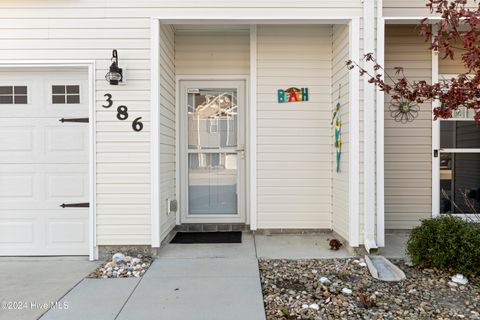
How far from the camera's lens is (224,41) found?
16.5ft

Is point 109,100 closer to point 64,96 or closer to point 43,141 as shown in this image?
point 64,96

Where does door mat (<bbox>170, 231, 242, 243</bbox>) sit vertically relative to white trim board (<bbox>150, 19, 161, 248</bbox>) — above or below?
below

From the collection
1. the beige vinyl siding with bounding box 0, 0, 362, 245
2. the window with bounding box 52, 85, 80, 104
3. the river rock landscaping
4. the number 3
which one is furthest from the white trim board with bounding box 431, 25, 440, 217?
the window with bounding box 52, 85, 80, 104

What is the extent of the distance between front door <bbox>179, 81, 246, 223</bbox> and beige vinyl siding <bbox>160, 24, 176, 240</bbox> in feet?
0.97

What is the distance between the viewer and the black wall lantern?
12.4ft

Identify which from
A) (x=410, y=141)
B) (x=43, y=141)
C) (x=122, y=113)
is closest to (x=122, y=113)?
(x=122, y=113)

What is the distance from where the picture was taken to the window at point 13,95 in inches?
159

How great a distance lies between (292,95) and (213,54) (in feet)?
4.03

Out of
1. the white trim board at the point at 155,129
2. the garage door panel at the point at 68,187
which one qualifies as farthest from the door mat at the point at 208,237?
the garage door panel at the point at 68,187

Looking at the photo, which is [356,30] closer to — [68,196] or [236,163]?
→ [236,163]

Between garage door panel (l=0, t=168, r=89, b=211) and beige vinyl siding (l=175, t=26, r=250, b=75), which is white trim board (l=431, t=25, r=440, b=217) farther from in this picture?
garage door panel (l=0, t=168, r=89, b=211)

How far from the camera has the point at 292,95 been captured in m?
4.80

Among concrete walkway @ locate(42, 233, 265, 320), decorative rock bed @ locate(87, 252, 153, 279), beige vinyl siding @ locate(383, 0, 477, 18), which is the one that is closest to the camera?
concrete walkway @ locate(42, 233, 265, 320)

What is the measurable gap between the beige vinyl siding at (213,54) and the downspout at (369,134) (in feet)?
5.52
